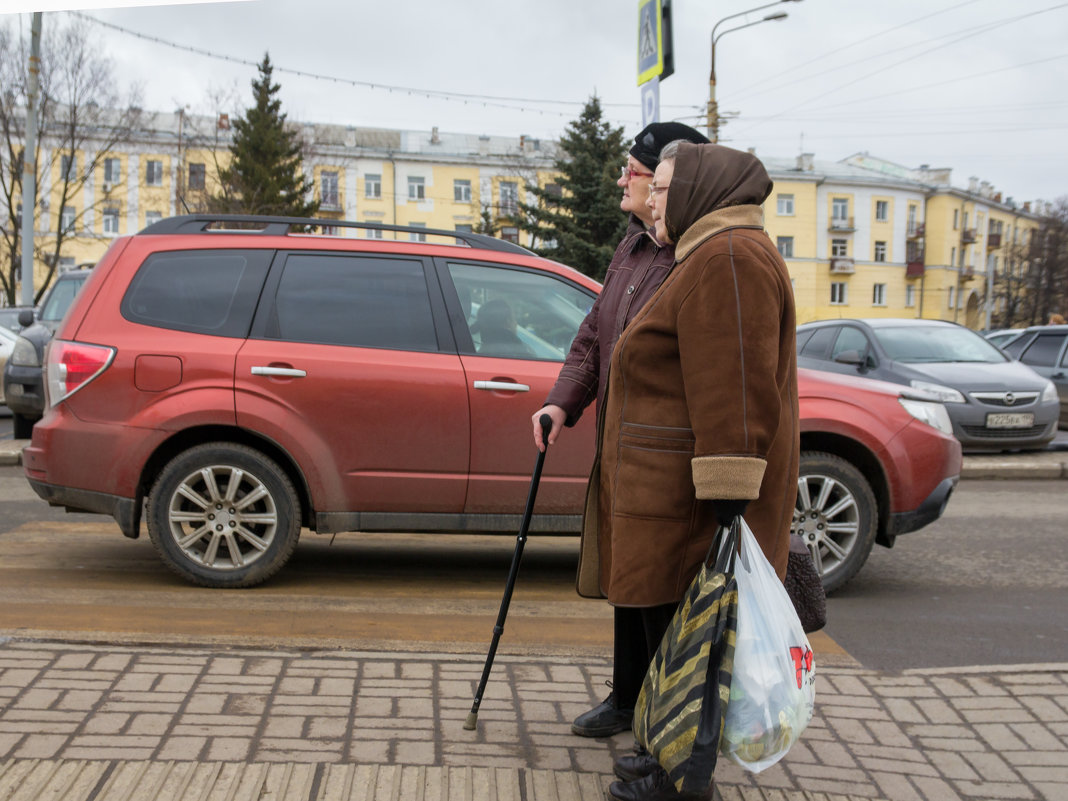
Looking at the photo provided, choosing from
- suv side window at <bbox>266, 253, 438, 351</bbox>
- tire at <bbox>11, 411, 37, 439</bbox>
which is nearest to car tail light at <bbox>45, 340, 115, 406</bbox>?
suv side window at <bbox>266, 253, 438, 351</bbox>

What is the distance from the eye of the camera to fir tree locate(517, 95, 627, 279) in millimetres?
32531

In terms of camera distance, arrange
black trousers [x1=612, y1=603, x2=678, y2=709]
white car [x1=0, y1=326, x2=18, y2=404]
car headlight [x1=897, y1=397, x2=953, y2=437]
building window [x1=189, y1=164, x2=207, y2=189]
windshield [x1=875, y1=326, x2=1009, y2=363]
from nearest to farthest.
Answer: black trousers [x1=612, y1=603, x2=678, y2=709]
car headlight [x1=897, y1=397, x2=953, y2=437]
windshield [x1=875, y1=326, x2=1009, y2=363]
white car [x1=0, y1=326, x2=18, y2=404]
building window [x1=189, y1=164, x2=207, y2=189]

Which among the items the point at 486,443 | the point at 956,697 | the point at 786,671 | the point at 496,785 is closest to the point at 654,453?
the point at 786,671

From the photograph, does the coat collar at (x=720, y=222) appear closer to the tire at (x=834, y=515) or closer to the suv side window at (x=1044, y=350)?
the tire at (x=834, y=515)

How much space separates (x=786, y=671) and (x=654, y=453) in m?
0.65

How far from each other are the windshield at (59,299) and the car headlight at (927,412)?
1231 cm

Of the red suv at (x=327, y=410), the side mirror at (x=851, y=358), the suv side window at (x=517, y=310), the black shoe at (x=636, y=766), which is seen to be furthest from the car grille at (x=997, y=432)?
the black shoe at (x=636, y=766)

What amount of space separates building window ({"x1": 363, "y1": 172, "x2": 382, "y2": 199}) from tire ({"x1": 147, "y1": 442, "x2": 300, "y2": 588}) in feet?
225

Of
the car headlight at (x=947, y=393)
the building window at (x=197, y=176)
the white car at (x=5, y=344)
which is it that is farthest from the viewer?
the building window at (x=197, y=176)

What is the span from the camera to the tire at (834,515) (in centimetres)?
552

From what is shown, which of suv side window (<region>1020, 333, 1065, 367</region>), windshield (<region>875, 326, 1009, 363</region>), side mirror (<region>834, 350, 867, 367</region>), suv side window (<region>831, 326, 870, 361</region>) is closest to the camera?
side mirror (<region>834, 350, 867, 367</region>)

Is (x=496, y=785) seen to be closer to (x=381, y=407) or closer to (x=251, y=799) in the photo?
(x=251, y=799)

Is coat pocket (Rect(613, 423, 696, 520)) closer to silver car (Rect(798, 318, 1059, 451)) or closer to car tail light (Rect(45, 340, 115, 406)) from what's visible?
car tail light (Rect(45, 340, 115, 406))

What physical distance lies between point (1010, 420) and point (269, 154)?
4201 centimetres
